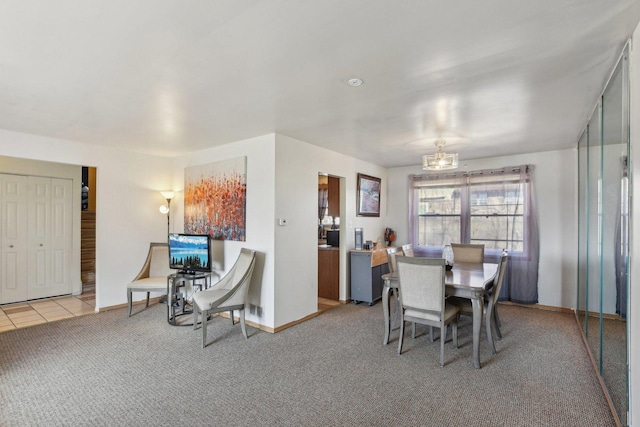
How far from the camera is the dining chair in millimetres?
3010

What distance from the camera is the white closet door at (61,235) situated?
5375 millimetres

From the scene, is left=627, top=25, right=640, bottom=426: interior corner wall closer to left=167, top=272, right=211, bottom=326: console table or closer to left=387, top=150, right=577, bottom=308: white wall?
left=387, top=150, right=577, bottom=308: white wall

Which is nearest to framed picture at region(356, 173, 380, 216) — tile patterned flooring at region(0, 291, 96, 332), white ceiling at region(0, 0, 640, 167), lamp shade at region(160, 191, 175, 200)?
white ceiling at region(0, 0, 640, 167)

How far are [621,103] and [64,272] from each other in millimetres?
7253

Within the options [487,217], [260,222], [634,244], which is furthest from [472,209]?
[634,244]

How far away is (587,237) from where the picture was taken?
3385mm

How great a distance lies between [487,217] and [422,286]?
115 inches

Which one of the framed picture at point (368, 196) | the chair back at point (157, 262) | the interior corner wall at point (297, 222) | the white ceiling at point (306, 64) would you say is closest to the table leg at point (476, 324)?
the white ceiling at point (306, 64)

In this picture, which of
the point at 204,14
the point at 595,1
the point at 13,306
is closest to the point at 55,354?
the point at 13,306

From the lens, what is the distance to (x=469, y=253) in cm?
473

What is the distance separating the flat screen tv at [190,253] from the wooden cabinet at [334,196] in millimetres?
2097

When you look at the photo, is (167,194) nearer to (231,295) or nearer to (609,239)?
(231,295)

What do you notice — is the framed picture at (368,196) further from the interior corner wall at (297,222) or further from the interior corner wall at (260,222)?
the interior corner wall at (260,222)

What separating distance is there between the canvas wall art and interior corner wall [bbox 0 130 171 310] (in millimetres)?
559
